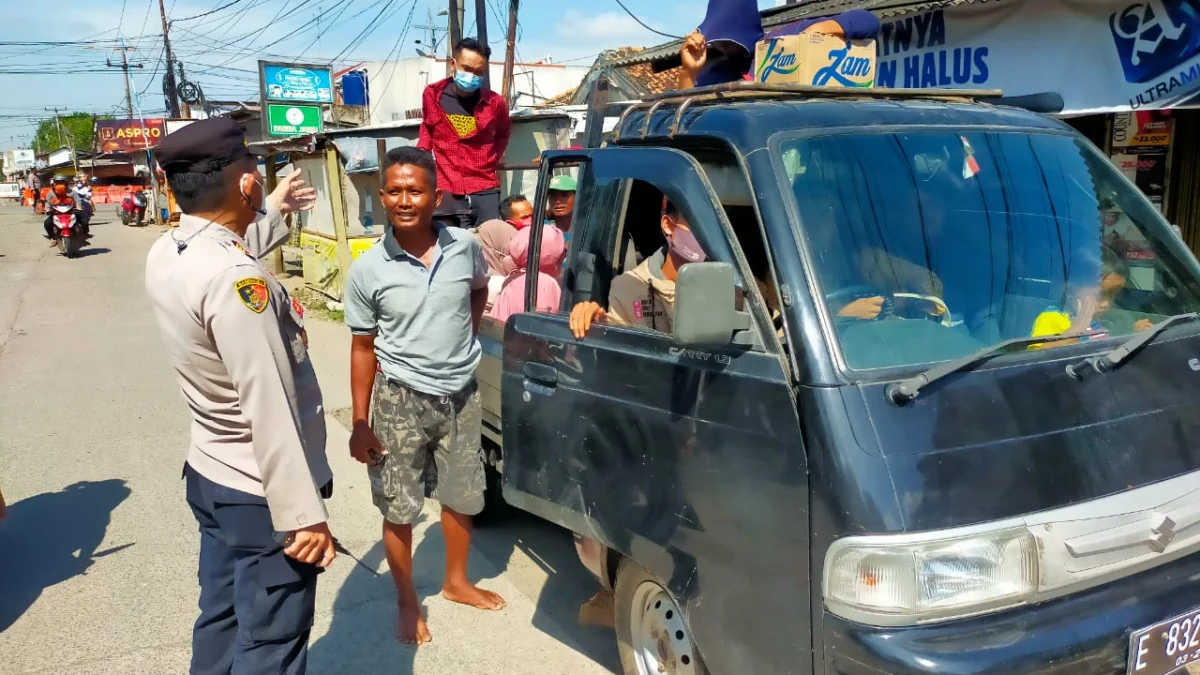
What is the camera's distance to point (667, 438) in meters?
2.65

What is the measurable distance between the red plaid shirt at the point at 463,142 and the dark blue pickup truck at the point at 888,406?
11.2 ft

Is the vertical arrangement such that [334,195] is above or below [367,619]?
above

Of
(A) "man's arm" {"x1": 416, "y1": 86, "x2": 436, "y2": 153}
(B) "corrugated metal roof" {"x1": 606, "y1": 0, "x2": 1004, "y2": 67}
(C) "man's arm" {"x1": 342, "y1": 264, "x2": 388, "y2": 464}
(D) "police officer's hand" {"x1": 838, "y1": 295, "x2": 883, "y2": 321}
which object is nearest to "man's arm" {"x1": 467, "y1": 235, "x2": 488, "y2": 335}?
(C) "man's arm" {"x1": 342, "y1": 264, "x2": 388, "y2": 464}

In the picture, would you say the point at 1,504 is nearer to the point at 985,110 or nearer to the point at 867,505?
the point at 867,505

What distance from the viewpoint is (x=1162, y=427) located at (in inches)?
94.2

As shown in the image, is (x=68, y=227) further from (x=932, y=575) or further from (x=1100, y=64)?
(x=932, y=575)

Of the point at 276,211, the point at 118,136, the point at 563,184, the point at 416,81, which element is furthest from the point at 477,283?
the point at 118,136

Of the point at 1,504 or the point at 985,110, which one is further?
the point at 1,504

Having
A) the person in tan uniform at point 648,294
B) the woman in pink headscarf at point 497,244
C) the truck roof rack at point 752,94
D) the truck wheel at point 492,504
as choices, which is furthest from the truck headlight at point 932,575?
the woman in pink headscarf at point 497,244

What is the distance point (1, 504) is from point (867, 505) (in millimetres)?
4191

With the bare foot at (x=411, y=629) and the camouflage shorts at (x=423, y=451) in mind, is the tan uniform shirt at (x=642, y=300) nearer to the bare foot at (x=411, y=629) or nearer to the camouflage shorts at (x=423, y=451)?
the camouflage shorts at (x=423, y=451)

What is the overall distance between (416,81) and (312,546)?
3100 cm

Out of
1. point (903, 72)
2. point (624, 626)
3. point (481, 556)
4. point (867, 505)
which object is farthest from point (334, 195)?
point (867, 505)

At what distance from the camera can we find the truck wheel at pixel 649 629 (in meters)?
2.85
